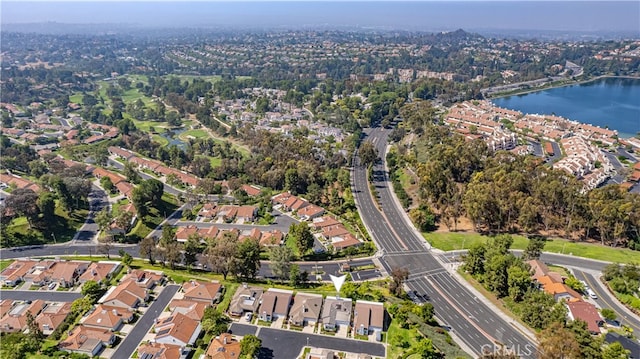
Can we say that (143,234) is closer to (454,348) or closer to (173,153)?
(173,153)

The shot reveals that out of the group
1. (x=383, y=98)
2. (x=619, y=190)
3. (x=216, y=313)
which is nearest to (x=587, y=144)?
(x=619, y=190)

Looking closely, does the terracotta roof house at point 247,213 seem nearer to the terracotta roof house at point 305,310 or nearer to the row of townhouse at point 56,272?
the row of townhouse at point 56,272

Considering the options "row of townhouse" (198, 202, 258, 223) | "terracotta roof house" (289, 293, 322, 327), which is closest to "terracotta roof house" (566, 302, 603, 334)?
"terracotta roof house" (289, 293, 322, 327)

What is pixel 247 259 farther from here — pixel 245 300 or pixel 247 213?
pixel 247 213

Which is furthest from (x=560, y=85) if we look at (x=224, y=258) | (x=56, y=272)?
(x=56, y=272)

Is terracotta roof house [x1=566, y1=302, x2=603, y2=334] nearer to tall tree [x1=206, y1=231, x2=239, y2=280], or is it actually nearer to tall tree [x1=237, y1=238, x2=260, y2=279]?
tall tree [x1=237, y1=238, x2=260, y2=279]
